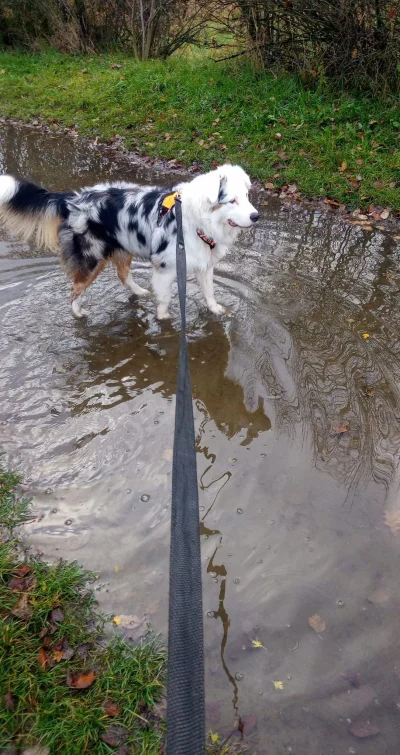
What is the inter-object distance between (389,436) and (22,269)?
172 inches

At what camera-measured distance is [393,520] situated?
3008 mm

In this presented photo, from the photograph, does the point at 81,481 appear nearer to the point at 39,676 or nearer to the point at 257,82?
the point at 39,676

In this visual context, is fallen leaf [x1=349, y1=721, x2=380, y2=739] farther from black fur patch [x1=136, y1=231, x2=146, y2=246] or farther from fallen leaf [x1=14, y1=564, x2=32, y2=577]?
black fur patch [x1=136, y1=231, x2=146, y2=246]

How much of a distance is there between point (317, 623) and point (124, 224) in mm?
3625

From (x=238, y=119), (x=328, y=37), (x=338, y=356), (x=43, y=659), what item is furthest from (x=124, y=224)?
(x=328, y=37)

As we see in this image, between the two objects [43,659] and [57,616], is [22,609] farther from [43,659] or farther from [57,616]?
[43,659]

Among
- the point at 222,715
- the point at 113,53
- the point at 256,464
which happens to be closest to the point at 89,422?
the point at 256,464

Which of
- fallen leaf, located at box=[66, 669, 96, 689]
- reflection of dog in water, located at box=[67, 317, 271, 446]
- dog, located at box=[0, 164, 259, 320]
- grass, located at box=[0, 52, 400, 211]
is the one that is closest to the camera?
fallen leaf, located at box=[66, 669, 96, 689]

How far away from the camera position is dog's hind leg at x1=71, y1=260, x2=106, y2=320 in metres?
4.74

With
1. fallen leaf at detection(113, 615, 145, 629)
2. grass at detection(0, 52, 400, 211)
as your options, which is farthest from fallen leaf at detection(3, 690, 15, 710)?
grass at detection(0, 52, 400, 211)

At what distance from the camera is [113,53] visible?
1467cm

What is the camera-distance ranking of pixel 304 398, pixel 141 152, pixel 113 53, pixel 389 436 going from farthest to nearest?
pixel 113 53
pixel 141 152
pixel 304 398
pixel 389 436

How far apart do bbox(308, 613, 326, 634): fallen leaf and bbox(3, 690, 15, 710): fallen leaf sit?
1474 millimetres

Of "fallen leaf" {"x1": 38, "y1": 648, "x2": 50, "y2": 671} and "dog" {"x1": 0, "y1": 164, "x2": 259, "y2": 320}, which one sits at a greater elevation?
"dog" {"x1": 0, "y1": 164, "x2": 259, "y2": 320}
